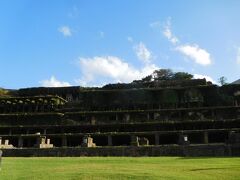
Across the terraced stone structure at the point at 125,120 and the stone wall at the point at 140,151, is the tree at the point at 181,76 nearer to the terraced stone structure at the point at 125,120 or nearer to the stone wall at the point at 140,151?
the terraced stone structure at the point at 125,120

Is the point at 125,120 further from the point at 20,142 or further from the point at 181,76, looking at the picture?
the point at 181,76

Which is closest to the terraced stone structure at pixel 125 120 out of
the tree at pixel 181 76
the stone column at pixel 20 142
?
the stone column at pixel 20 142

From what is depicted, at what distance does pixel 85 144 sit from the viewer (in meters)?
41.1

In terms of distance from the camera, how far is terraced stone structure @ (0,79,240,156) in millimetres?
37594

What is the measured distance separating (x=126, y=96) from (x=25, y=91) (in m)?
Result: 20.0

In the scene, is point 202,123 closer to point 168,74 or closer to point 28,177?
point 28,177

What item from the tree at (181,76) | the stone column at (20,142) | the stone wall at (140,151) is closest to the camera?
the stone wall at (140,151)

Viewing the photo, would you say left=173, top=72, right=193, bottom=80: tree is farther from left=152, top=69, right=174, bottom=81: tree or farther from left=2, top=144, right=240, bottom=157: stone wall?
left=2, top=144, right=240, bottom=157: stone wall

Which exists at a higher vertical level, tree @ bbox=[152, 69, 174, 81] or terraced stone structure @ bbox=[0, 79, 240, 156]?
tree @ bbox=[152, 69, 174, 81]

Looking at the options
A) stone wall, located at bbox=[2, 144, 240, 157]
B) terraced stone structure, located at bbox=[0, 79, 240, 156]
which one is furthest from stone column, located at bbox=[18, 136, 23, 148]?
stone wall, located at bbox=[2, 144, 240, 157]

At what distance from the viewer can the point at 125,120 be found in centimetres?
5709

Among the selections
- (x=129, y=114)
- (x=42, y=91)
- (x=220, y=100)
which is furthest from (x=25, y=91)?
(x=220, y=100)

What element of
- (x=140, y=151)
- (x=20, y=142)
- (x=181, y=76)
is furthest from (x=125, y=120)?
(x=181, y=76)

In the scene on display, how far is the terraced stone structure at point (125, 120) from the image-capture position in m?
37.6
